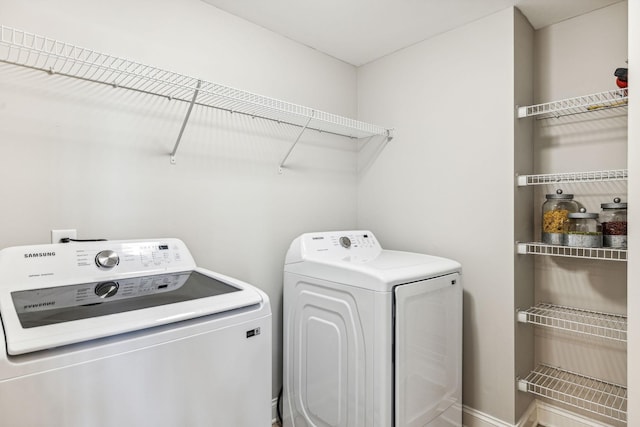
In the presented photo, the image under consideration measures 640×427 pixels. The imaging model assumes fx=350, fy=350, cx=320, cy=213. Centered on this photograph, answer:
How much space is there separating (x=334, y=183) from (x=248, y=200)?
73cm

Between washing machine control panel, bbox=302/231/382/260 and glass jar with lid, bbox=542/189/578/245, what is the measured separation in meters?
0.92

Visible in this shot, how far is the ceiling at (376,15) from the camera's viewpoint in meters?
1.86

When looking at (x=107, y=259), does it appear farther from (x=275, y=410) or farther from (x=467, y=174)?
(x=467, y=174)

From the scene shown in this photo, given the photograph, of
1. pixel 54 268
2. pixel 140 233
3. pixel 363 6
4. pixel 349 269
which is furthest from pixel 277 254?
pixel 363 6

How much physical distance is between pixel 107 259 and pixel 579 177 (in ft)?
7.15

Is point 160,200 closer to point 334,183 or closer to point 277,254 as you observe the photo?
point 277,254

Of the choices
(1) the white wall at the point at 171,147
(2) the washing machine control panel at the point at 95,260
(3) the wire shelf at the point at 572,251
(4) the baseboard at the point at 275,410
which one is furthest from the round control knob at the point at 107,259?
(3) the wire shelf at the point at 572,251

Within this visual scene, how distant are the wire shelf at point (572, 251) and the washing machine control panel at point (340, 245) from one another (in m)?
0.82

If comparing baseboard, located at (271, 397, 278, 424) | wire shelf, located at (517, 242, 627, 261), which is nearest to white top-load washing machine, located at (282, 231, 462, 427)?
baseboard, located at (271, 397, 278, 424)

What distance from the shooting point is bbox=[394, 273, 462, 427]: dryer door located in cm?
154

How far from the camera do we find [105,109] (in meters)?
1.53

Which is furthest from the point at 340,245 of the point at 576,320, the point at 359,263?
the point at 576,320

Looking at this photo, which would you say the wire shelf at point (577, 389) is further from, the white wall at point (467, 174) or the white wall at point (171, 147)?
the white wall at point (171, 147)

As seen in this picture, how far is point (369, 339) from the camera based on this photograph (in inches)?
60.9
